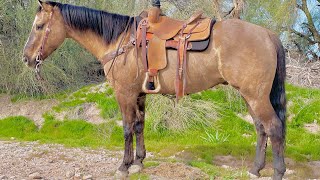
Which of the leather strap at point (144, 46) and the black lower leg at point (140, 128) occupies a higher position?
the leather strap at point (144, 46)

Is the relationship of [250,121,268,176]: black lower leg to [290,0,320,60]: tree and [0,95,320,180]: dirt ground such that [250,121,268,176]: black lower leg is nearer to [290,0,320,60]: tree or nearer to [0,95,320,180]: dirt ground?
[0,95,320,180]: dirt ground

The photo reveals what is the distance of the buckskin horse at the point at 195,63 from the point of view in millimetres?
Result: 5031

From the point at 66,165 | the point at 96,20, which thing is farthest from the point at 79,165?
the point at 96,20

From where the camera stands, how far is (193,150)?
8.02 metres

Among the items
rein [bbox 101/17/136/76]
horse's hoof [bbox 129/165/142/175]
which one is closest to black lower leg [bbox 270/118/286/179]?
horse's hoof [bbox 129/165/142/175]

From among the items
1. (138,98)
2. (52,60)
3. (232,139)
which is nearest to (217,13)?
(232,139)

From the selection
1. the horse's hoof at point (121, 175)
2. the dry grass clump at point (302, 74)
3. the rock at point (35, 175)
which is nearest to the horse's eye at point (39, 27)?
the rock at point (35, 175)

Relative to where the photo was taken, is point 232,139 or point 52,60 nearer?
point 232,139

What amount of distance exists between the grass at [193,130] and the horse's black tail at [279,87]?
8.00 ft

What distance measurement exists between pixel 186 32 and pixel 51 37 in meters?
1.92

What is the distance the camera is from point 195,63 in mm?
5250

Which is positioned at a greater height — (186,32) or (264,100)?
(186,32)

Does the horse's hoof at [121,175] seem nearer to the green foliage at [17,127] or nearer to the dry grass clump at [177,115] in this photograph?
the dry grass clump at [177,115]

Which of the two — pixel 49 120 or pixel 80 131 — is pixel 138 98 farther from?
pixel 49 120
